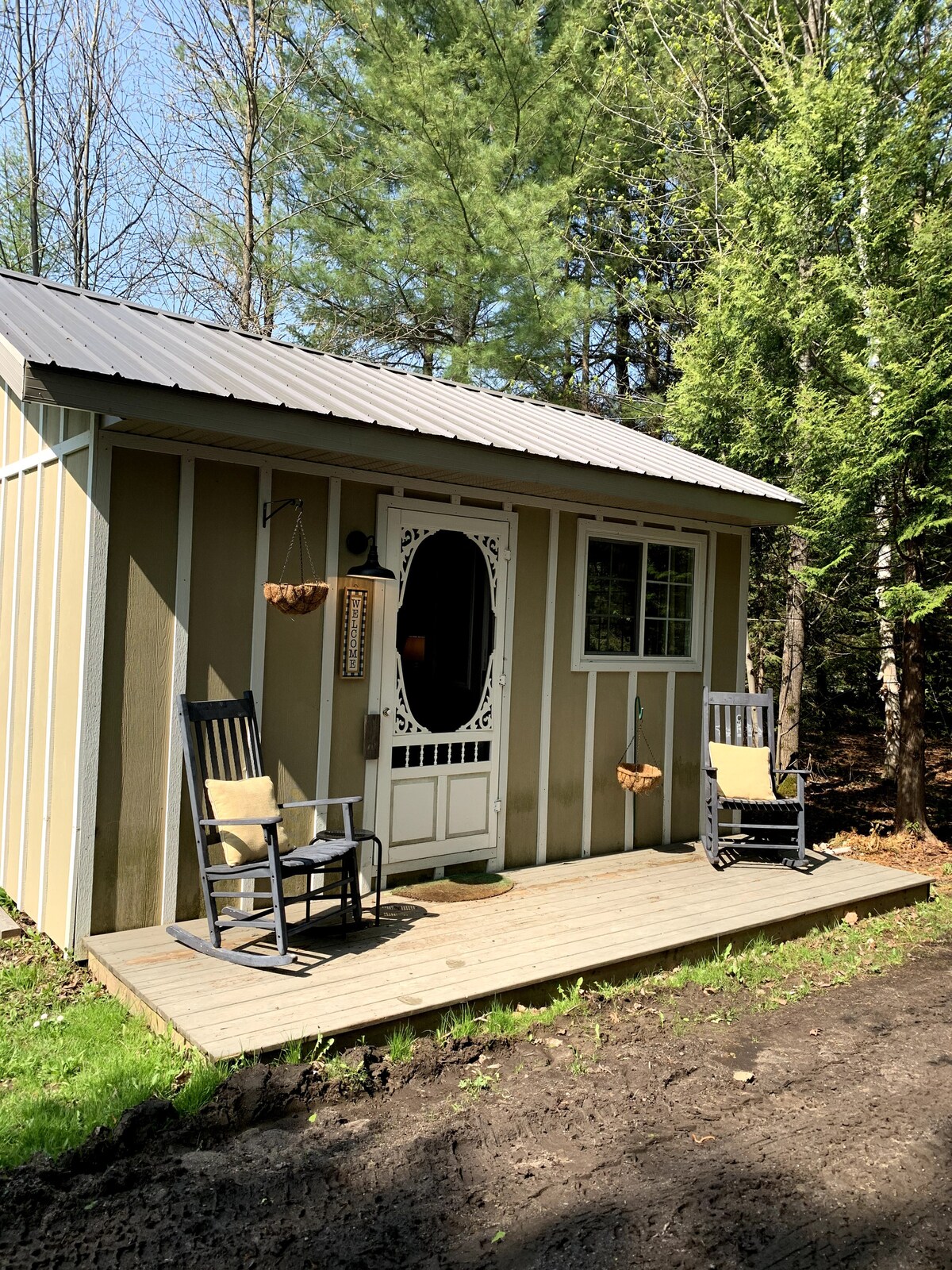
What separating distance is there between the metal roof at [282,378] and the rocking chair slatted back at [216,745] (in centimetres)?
138

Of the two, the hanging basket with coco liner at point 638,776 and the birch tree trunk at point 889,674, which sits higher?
the birch tree trunk at point 889,674

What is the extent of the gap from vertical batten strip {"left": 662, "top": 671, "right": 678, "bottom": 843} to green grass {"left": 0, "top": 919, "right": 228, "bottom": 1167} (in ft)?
13.0

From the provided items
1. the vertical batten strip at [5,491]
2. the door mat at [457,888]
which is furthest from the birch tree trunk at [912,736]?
the vertical batten strip at [5,491]

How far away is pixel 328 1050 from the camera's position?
3.27 m

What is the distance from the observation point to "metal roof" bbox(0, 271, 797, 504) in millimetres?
3920

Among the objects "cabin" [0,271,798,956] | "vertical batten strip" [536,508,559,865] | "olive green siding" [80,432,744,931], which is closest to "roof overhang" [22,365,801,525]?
"cabin" [0,271,798,956]

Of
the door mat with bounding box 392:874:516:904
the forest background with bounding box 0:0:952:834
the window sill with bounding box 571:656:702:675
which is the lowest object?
the door mat with bounding box 392:874:516:904

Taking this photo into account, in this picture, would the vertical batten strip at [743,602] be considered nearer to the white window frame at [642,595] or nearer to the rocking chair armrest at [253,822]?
the white window frame at [642,595]

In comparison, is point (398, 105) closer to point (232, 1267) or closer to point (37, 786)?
point (37, 786)

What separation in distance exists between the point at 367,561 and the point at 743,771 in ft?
9.77

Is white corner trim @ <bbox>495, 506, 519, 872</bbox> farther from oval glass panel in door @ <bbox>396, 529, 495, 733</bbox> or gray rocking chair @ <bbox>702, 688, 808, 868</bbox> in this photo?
oval glass panel in door @ <bbox>396, 529, 495, 733</bbox>

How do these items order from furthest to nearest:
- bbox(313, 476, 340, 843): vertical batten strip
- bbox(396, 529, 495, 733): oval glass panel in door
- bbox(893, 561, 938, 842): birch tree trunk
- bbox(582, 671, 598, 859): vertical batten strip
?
1. bbox(396, 529, 495, 733): oval glass panel in door
2. bbox(893, 561, 938, 842): birch tree trunk
3. bbox(582, 671, 598, 859): vertical batten strip
4. bbox(313, 476, 340, 843): vertical batten strip

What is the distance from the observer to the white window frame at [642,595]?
233 inches

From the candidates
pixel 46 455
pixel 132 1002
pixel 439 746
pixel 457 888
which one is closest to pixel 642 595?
pixel 439 746
